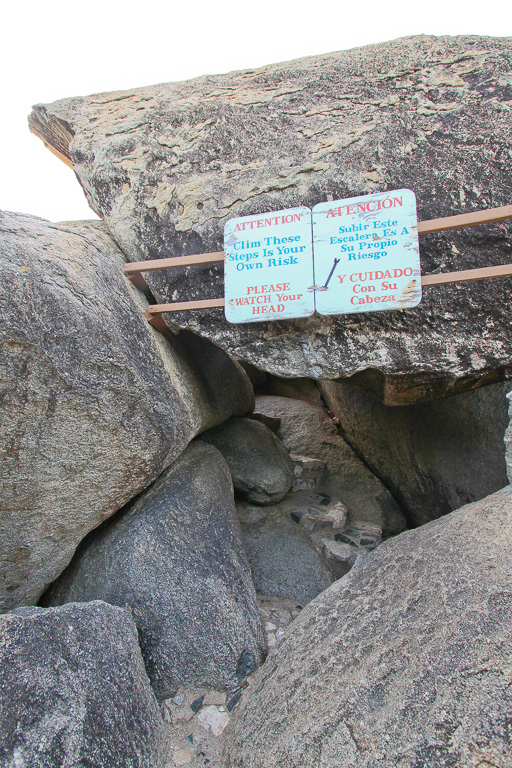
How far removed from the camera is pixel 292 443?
4.70 metres

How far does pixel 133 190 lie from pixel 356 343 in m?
1.60

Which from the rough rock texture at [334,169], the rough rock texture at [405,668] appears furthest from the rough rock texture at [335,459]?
the rough rock texture at [405,668]

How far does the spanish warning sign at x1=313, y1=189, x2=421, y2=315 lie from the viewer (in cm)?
230

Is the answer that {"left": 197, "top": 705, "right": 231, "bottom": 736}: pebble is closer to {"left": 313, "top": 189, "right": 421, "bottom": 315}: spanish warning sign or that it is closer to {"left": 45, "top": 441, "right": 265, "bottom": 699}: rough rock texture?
{"left": 45, "top": 441, "right": 265, "bottom": 699}: rough rock texture

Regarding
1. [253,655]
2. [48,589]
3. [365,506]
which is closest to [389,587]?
[253,655]

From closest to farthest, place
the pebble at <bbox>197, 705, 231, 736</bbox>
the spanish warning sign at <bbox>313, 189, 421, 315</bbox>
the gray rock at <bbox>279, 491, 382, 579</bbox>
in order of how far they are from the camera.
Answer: the pebble at <bbox>197, 705, 231, 736</bbox> < the spanish warning sign at <bbox>313, 189, 421, 315</bbox> < the gray rock at <bbox>279, 491, 382, 579</bbox>

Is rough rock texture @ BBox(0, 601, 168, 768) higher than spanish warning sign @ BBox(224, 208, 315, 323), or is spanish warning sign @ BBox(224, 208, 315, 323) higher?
spanish warning sign @ BBox(224, 208, 315, 323)

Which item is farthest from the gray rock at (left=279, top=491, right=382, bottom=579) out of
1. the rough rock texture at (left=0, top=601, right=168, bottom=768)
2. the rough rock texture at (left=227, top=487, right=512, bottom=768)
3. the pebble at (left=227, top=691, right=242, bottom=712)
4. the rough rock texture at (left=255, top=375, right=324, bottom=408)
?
the rough rock texture at (left=255, top=375, right=324, bottom=408)

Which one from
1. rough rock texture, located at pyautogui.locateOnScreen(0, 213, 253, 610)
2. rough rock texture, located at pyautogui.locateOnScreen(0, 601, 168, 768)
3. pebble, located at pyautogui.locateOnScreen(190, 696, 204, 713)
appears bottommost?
pebble, located at pyautogui.locateOnScreen(190, 696, 204, 713)

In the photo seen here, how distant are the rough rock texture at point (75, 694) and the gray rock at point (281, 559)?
105 centimetres

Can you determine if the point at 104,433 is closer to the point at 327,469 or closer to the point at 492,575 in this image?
the point at 492,575

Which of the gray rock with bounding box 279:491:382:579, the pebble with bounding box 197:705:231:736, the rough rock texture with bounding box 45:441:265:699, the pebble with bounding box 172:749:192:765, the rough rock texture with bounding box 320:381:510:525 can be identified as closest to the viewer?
the pebble with bounding box 172:749:192:765

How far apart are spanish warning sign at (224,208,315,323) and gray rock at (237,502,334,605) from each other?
151 centimetres

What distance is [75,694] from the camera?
159 centimetres
